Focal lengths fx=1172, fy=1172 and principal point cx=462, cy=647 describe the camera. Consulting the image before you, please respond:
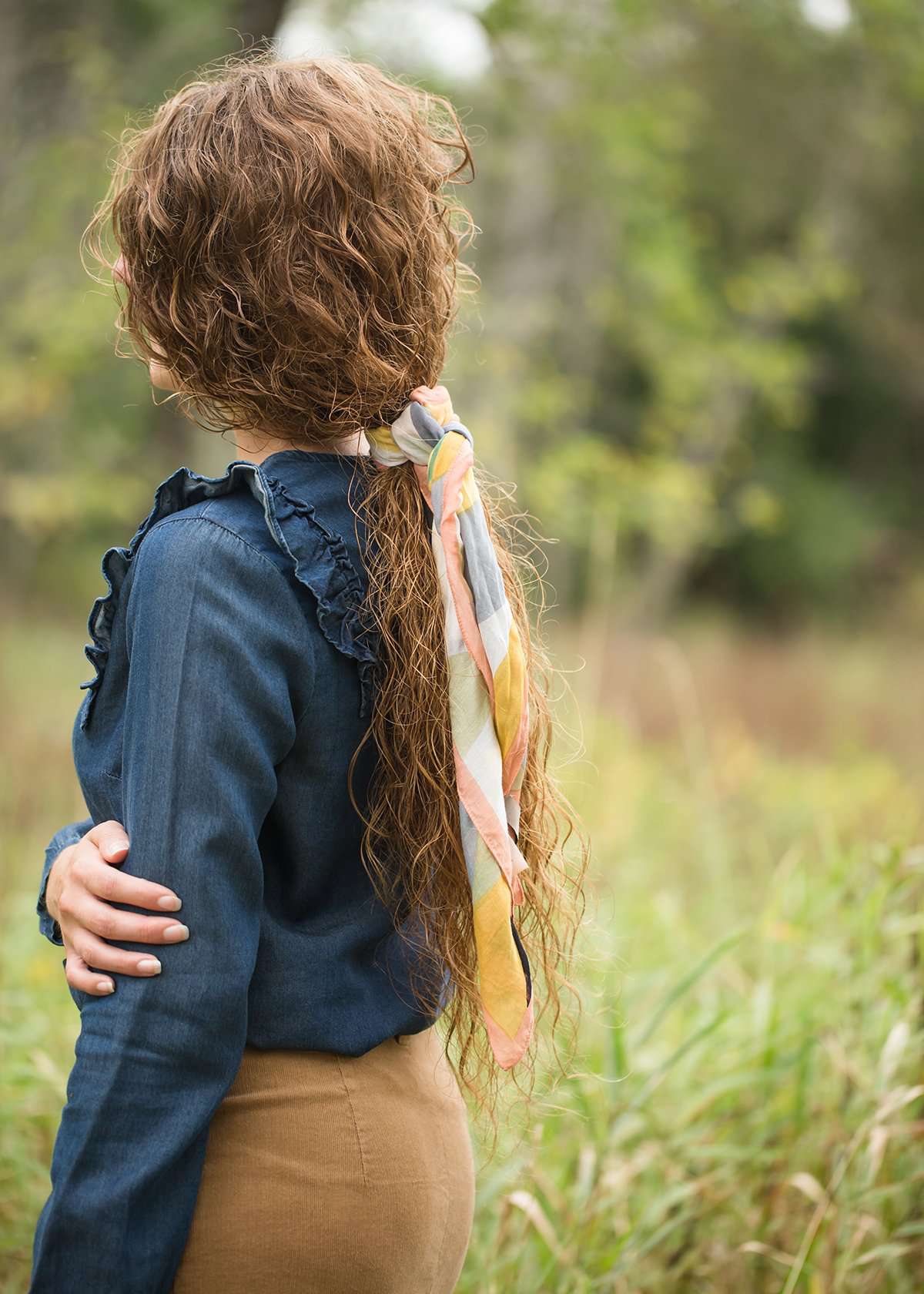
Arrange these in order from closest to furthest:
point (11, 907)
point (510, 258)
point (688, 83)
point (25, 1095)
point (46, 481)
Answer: point (25, 1095) → point (11, 907) → point (46, 481) → point (510, 258) → point (688, 83)

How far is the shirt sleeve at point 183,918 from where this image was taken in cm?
100

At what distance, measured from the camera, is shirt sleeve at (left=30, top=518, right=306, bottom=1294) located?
1.00 m

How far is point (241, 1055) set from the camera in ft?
3.51

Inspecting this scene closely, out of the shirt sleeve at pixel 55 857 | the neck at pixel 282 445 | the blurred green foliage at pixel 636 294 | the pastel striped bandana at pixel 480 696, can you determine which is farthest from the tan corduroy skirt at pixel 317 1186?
the blurred green foliage at pixel 636 294

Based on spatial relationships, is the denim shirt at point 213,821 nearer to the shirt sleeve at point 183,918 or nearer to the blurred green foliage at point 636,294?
the shirt sleeve at point 183,918

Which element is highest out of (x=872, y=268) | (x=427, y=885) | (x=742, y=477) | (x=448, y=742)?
(x=872, y=268)

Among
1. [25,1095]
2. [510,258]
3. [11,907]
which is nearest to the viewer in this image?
[25,1095]

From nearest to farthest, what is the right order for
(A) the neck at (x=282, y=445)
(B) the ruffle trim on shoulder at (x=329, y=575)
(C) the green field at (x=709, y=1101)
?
(B) the ruffle trim on shoulder at (x=329, y=575), (A) the neck at (x=282, y=445), (C) the green field at (x=709, y=1101)

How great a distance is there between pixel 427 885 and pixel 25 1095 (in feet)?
5.01

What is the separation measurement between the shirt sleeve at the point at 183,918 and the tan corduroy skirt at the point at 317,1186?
0.04 m

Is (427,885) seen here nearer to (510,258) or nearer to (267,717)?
(267,717)

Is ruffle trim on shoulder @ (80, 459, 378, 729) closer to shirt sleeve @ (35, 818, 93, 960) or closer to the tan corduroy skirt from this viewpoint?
shirt sleeve @ (35, 818, 93, 960)

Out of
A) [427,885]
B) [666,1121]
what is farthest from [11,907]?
[427,885]

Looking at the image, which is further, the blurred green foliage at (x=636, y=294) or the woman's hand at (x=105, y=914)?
the blurred green foliage at (x=636, y=294)
